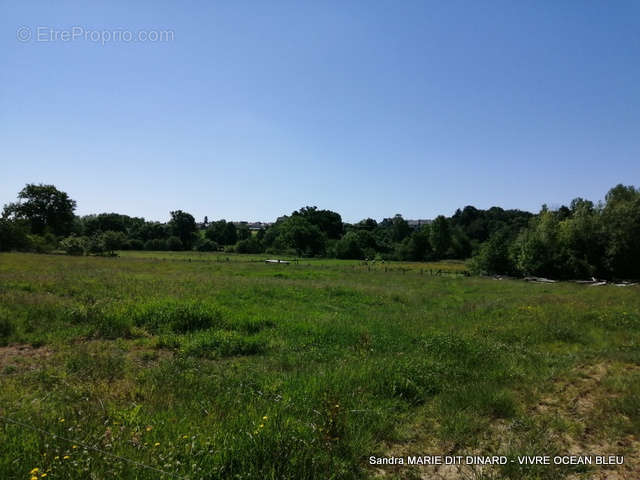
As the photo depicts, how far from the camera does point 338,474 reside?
11.7 feet

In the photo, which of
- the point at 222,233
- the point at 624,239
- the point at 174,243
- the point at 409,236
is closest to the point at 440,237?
the point at 409,236

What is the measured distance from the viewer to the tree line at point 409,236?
41.4 meters

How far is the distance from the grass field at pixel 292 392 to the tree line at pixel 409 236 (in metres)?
37.1

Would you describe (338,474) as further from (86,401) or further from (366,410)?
(86,401)

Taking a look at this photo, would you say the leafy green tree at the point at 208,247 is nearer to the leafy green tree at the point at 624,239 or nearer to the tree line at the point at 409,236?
the tree line at the point at 409,236

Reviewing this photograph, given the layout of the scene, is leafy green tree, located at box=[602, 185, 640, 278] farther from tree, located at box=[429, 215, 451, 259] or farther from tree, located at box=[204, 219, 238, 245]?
tree, located at box=[204, 219, 238, 245]

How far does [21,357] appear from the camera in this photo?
7090 mm

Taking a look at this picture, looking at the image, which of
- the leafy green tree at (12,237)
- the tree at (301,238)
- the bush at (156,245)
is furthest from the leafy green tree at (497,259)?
the bush at (156,245)

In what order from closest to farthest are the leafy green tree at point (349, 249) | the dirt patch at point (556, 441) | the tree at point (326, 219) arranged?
the dirt patch at point (556, 441) < the leafy green tree at point (349, 249) < the tree at point (326, 219)

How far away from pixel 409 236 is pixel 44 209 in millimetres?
89930

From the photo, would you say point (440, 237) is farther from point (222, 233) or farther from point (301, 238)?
point (222, 233)

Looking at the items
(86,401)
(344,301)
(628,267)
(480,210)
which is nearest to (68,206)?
(344,301)

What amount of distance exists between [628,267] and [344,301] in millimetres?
43036

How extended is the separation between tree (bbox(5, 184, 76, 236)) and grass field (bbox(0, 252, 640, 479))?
263 ft
